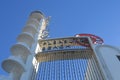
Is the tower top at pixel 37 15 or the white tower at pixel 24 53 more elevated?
the tower top at pixel 37 15

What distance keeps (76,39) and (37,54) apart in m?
3.47

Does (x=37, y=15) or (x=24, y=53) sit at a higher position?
(x=37, y=15)

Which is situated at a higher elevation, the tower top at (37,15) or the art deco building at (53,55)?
the tower top at (37,15)

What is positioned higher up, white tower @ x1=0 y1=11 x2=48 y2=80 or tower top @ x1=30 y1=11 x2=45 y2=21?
tower top @ x1=30 y1=11 x2=45 y2=21

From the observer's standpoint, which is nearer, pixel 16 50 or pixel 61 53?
pixel 16 50

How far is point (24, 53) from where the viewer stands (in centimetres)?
1305

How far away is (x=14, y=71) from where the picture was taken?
11.5m

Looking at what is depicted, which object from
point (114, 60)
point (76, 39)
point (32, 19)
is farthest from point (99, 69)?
point (32, 19)

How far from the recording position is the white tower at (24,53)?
11.3 m

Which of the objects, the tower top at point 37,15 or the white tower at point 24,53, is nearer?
the white tower at point 24,53

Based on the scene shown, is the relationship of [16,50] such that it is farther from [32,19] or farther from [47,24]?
[47,24]

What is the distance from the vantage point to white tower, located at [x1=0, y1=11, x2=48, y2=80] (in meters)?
11.3

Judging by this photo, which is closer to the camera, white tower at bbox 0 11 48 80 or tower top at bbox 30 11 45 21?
white tower at bbox 0 11 48 80

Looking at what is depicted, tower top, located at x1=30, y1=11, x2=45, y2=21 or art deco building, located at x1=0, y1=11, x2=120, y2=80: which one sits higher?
tower top, located at x1=30, y1=11, x2=45, y2=21
